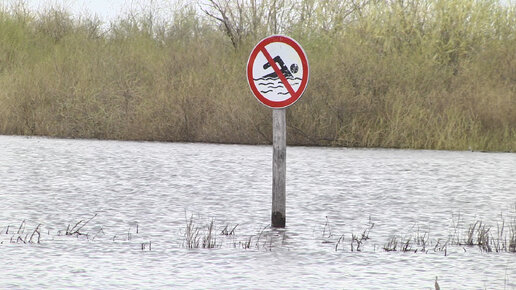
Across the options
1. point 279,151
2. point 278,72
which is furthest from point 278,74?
point 279,151

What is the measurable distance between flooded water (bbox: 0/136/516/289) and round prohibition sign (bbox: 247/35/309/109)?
157cm

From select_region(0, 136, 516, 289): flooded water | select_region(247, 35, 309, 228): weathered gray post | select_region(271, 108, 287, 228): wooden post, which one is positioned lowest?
select_region(0, 136, 516, 289): flooded water

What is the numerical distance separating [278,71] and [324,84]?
17943mm

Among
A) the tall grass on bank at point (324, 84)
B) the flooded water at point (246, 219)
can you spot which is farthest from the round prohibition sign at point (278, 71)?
the tall grass on bank at point (324, 84)

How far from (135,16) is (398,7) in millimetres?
12727

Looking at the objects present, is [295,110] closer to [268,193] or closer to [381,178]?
[381,178]

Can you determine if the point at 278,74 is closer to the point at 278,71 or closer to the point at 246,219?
the point at 278,71

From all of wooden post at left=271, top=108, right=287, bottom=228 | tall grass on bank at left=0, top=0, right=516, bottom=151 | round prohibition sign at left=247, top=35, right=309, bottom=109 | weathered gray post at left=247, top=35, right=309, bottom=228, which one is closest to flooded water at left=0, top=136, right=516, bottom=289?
wooden post at left=271, top=108, right=287, bottom=228

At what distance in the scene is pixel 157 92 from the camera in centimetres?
3116

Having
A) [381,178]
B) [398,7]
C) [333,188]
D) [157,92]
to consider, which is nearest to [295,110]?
[157,92]

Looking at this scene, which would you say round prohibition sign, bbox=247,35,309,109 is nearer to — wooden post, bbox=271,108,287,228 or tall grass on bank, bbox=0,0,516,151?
wooden post, bbox=271,108,287,228

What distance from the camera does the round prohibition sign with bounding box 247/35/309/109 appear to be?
11602 mm

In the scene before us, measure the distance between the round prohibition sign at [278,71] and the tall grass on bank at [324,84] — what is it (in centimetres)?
1709

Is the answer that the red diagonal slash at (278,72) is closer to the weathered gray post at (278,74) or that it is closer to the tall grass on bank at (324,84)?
the weathered gray post at (278,74)
